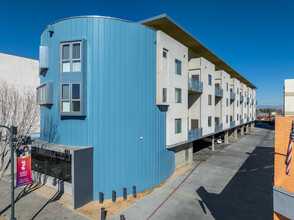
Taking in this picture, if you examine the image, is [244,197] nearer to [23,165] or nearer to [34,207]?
[34,207]

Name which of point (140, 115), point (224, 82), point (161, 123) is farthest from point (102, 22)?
point (224, 82)

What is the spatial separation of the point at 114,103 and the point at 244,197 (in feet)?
40.6

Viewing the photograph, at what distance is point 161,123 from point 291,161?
1069cm

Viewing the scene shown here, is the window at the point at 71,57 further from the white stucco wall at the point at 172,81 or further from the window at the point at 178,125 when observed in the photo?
the window at the point at 178,125

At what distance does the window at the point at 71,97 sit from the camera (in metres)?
13.8

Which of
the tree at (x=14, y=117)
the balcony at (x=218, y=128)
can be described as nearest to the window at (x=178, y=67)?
the balcony at (x=218, y=128)

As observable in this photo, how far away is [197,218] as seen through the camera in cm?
→ 1143

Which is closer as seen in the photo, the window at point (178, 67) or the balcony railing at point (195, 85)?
the window at point (178, 67)

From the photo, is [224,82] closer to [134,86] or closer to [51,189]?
[134,86]

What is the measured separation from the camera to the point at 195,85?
73.2 feet

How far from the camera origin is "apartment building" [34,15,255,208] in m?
13.8

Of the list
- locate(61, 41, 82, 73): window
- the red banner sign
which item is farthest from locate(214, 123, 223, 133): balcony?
the red banner sign

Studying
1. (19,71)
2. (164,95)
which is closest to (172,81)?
(164,95)

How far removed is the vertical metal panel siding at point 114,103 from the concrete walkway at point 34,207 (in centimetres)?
255
